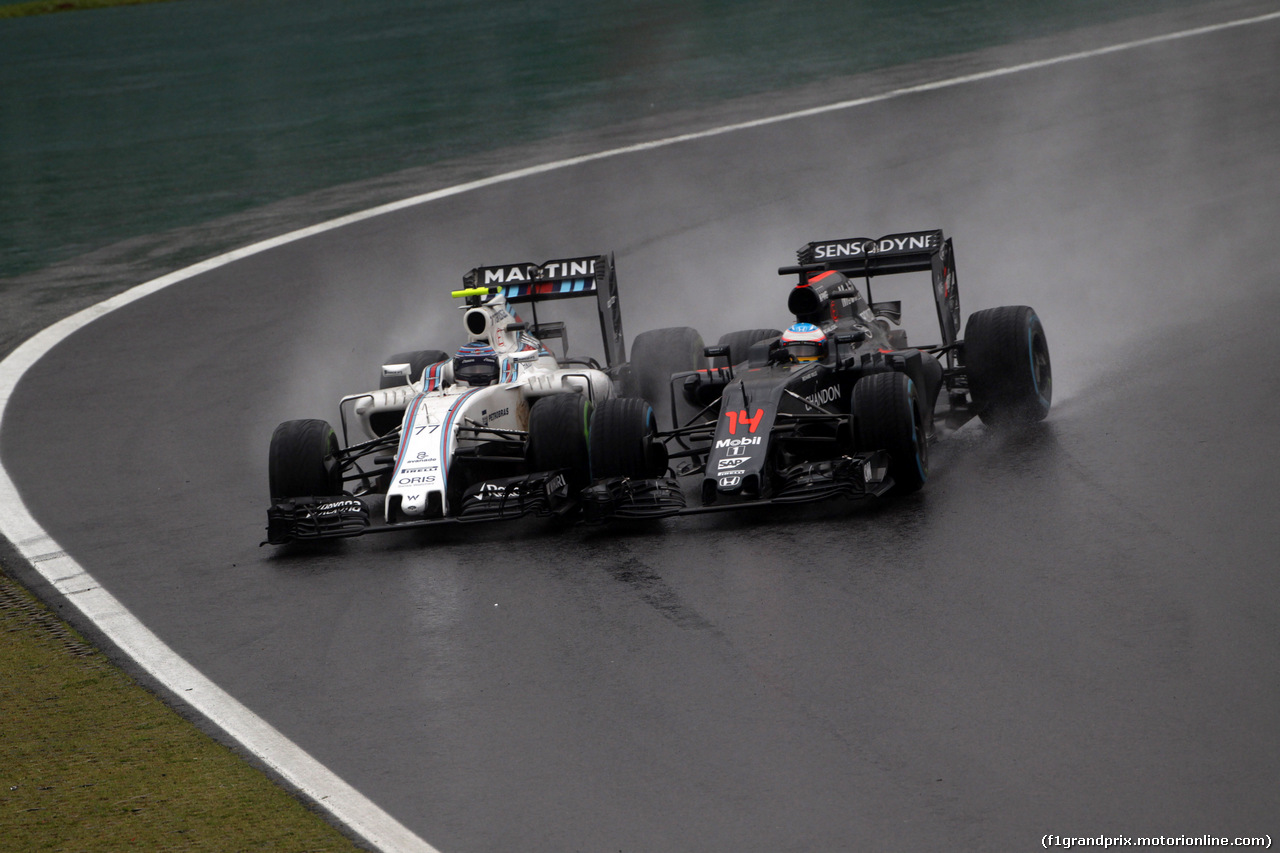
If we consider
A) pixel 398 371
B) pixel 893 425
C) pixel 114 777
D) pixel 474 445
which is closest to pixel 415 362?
pixel 398 371

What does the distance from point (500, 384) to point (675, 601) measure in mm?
3631

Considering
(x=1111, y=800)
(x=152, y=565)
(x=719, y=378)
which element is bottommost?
(x=1111, y=800)

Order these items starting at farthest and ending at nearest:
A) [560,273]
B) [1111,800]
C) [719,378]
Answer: [560,273] < [719,378] < [1111,800]

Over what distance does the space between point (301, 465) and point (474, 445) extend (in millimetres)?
1412

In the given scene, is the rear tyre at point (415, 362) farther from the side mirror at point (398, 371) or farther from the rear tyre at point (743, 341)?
the rear tyre at point (743, 341)

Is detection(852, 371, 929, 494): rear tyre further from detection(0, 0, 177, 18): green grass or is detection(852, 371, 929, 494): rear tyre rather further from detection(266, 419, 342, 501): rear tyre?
detection(0, 0, 177, 18): green grass

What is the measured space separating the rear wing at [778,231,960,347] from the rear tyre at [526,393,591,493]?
3159 millimetres

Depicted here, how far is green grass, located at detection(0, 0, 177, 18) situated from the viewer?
169ft

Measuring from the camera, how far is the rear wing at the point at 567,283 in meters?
15.6

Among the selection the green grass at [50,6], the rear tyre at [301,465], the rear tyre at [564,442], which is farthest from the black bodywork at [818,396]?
the green grass at [50,6]

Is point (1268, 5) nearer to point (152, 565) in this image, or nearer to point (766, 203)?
point (766, 203)

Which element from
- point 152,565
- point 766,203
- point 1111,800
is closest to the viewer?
point 1111,800

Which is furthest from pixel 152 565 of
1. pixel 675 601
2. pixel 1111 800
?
pixel 1111 800

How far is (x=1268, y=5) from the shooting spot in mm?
34062
